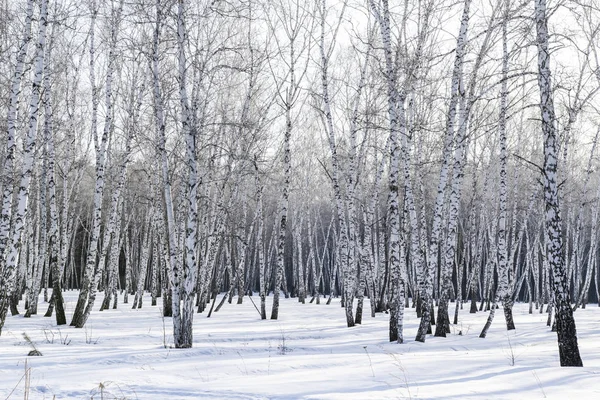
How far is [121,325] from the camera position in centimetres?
1517

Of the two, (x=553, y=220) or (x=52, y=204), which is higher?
(x=52, y=204)

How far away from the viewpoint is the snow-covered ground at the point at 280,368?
602 cm

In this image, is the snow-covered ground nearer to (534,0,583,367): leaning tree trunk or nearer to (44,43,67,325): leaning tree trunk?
(534,0,583,367): leaning tree trunk

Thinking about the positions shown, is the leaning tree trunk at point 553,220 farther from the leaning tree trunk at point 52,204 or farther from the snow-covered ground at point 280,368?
the leaning tree trunk at point 52,204

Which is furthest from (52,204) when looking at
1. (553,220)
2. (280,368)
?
(553,220)

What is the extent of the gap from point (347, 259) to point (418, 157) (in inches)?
206

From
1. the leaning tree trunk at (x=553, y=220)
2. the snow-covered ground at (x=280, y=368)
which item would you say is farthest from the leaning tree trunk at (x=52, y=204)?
the leaning tree trunk at (x=553, y=220)

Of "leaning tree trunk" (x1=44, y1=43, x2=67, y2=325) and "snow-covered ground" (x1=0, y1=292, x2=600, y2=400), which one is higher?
"leaning tree trunk" (x1=44, y1=43, x2=67, y2=325)

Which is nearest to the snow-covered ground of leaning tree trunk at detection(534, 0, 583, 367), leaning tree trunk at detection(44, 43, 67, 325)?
leaning tree trunk at detection(534, 0, 583, 367)

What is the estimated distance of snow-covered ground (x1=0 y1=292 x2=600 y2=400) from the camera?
6.02 meters

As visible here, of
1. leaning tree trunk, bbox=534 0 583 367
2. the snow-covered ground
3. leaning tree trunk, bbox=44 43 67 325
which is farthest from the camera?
leaning tree trunk, bbox=44 43 67 325

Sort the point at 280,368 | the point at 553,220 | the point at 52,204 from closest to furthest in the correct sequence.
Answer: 1. the point at 280,368
2. the point at 553,220
3. the point at 52,204

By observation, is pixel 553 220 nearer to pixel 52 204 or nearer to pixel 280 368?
pixel 280 368

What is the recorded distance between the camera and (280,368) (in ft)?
25.8
